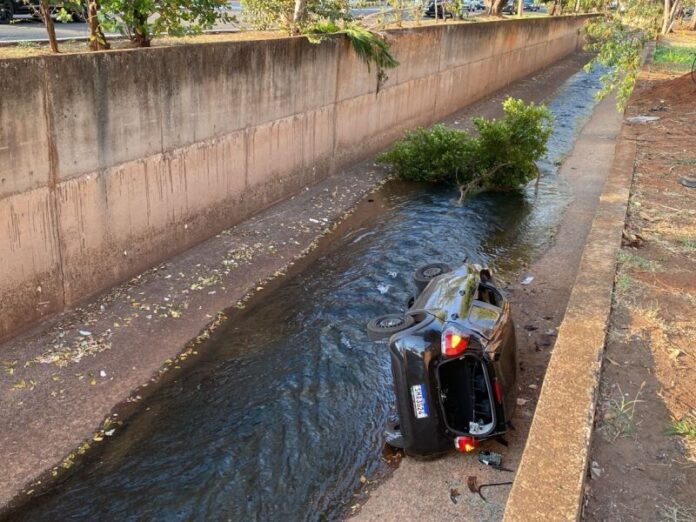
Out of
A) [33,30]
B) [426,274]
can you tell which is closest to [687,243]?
[426,274]

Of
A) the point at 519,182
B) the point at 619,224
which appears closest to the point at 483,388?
the point at 619,224

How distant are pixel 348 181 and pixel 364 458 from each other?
892 cm

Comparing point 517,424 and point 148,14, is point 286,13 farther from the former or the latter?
point 517,424

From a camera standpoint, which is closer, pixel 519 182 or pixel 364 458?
pixel 364 458

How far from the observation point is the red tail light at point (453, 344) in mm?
5340

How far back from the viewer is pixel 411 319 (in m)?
5.71

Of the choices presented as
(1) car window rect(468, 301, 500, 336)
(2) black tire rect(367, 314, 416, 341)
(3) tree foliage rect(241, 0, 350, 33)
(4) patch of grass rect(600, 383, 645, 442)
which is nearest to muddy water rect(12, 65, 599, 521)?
(2) black tire rect(367, 314, 416, 341)

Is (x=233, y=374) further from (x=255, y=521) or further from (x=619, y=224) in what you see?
(x=619, y=224)

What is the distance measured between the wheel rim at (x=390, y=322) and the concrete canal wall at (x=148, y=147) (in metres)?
3.93

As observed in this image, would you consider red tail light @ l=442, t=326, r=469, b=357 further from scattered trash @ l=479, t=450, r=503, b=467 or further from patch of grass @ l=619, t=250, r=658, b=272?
patch of grass @ l=619, t=250, r=658, b=272

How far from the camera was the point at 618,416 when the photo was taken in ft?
17.4

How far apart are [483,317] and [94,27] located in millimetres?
6731

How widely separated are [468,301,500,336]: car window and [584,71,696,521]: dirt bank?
1.00 m

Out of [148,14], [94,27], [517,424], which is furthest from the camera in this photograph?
[148,14]
